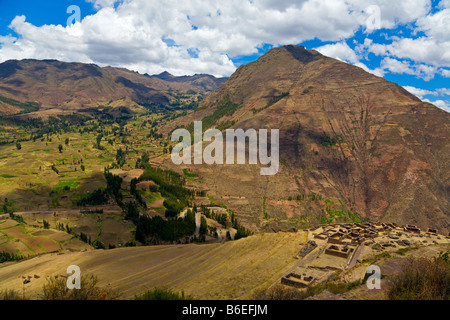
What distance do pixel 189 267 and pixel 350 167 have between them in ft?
399

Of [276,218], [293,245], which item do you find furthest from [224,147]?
[293,245]

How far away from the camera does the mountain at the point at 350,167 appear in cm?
11294

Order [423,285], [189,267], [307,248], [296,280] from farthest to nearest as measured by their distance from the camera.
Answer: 1. [307,248]
2. [189,267]
3. [296,280]
4. [423,285]

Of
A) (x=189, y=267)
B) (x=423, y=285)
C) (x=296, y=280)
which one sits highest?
(x=423, y=285)

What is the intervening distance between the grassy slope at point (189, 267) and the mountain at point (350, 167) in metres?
51.8

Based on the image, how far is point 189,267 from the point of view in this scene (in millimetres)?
44250

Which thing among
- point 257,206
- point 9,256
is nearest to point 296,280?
point 9,256

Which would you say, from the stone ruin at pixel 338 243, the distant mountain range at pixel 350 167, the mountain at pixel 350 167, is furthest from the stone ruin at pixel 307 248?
the distant mountain range at pixel 350 167

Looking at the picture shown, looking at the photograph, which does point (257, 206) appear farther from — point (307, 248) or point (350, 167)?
point (307, 248)

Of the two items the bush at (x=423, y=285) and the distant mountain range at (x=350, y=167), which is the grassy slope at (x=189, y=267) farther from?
the distant mountain range at (x=350, y=167)

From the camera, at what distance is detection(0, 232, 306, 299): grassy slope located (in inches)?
1382

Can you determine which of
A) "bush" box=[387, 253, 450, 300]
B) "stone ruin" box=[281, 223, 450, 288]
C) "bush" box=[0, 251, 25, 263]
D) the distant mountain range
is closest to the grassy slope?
"stone ruin" box=[281, 223, 450, 288]
